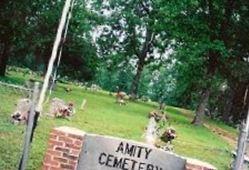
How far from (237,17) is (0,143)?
27.9 m

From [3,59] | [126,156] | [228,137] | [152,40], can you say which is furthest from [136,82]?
[126,156]

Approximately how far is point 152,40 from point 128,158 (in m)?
54.6

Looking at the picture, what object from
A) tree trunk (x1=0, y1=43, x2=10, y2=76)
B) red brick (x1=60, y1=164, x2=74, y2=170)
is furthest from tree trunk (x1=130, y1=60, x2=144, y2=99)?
red brick (x1=60, y1=164, x2=74, y2=170)

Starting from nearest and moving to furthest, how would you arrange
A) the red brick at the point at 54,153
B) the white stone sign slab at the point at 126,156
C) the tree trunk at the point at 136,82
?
the white stone sign slab at the point at 126,156 → the red brick at the point at 54,153 → the tree trunk at the point at 136,82

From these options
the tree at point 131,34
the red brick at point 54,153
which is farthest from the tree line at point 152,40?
the red brick at point 54,153

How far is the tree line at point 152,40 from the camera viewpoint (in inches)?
1531

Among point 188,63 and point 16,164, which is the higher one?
point 188,63

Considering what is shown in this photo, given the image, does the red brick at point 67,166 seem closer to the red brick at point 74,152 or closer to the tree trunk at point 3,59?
the red brick at point 74,152

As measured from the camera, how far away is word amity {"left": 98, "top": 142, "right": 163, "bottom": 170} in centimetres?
992

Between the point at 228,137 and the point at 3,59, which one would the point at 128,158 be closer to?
the point at 228,137

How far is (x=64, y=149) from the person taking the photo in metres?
10.4

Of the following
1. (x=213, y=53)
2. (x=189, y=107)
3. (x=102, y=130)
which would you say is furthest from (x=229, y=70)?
(x=189, y=107)

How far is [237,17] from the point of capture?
3997 cm

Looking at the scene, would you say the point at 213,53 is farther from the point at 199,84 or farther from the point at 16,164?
the point at 16,164
